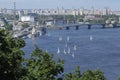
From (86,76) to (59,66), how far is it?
0.75 ft

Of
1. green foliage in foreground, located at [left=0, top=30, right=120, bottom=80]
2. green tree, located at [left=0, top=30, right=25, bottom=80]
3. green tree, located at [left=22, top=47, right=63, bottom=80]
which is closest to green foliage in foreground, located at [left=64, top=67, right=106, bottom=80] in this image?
green foliage in foreground, located at [left=0, top=30, right=120, bottom=80]

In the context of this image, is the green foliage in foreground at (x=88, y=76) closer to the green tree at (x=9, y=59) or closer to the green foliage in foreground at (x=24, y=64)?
the green foliage in foreground at (x=24, y=64)

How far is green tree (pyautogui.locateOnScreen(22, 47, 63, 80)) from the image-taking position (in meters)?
2.78

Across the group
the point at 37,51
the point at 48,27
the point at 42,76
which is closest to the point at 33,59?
the point at 37,51

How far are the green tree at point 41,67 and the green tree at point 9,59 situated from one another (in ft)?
0.27

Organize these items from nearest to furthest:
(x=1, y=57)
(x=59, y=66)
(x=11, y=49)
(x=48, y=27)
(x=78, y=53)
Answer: (x=1, y=57), (x=11, y=49), (x=59, y=66), (x=78, y=53), (x=48, y=27)

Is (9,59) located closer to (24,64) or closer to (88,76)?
(24,64)

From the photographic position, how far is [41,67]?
2850mm

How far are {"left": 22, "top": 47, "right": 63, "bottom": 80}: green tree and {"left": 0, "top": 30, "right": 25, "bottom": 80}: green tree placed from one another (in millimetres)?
83

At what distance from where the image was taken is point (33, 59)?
3074mm

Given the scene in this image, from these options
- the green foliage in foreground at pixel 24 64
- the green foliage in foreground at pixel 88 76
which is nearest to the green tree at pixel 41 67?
the green foliage in foreground at pixel 24 64

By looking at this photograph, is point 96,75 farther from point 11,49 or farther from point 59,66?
point 11,49

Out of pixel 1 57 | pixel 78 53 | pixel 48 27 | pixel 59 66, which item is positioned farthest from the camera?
pixel 48 27

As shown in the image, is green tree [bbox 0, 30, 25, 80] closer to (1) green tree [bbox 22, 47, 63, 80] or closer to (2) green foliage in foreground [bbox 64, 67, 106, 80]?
(1) green tree [bbox 22, 47, 63, 80]
